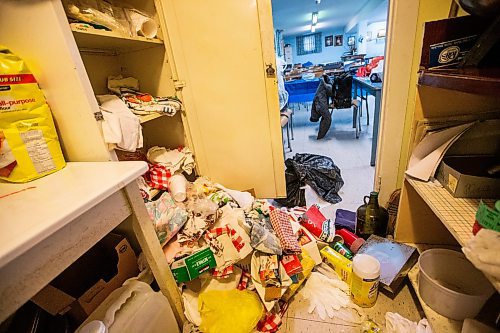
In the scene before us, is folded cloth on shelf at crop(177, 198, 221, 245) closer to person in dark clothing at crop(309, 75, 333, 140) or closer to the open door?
the open door

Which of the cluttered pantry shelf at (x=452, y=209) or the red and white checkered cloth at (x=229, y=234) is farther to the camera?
the red and white checkered cloth at (x=229, y=234)

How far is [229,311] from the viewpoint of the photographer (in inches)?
38.0

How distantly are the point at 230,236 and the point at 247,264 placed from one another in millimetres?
173

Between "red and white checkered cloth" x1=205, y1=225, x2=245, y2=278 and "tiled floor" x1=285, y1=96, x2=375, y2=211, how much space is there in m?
1.05

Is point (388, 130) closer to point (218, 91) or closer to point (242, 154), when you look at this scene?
point (242, 154)

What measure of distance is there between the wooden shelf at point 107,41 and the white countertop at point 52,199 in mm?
567

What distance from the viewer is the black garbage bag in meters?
1.83

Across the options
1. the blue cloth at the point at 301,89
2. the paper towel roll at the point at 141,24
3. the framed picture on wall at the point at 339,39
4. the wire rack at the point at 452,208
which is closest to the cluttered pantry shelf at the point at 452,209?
the wire rack at the point at 452,208

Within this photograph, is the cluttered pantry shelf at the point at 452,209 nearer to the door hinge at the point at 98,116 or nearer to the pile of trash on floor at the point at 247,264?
the pile of trash on floor at the point at 247,264

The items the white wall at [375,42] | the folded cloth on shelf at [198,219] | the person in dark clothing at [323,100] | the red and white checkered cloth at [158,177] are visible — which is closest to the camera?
the folded cloth on shelf at [198,219]

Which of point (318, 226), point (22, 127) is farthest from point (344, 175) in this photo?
point (22, 127)

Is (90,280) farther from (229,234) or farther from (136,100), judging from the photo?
(136,100)

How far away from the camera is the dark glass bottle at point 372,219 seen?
128 centimetres

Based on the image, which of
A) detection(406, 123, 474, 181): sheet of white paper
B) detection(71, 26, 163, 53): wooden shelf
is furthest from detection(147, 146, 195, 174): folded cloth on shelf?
detection(406, 123, 474, 181): sheet of white paper
